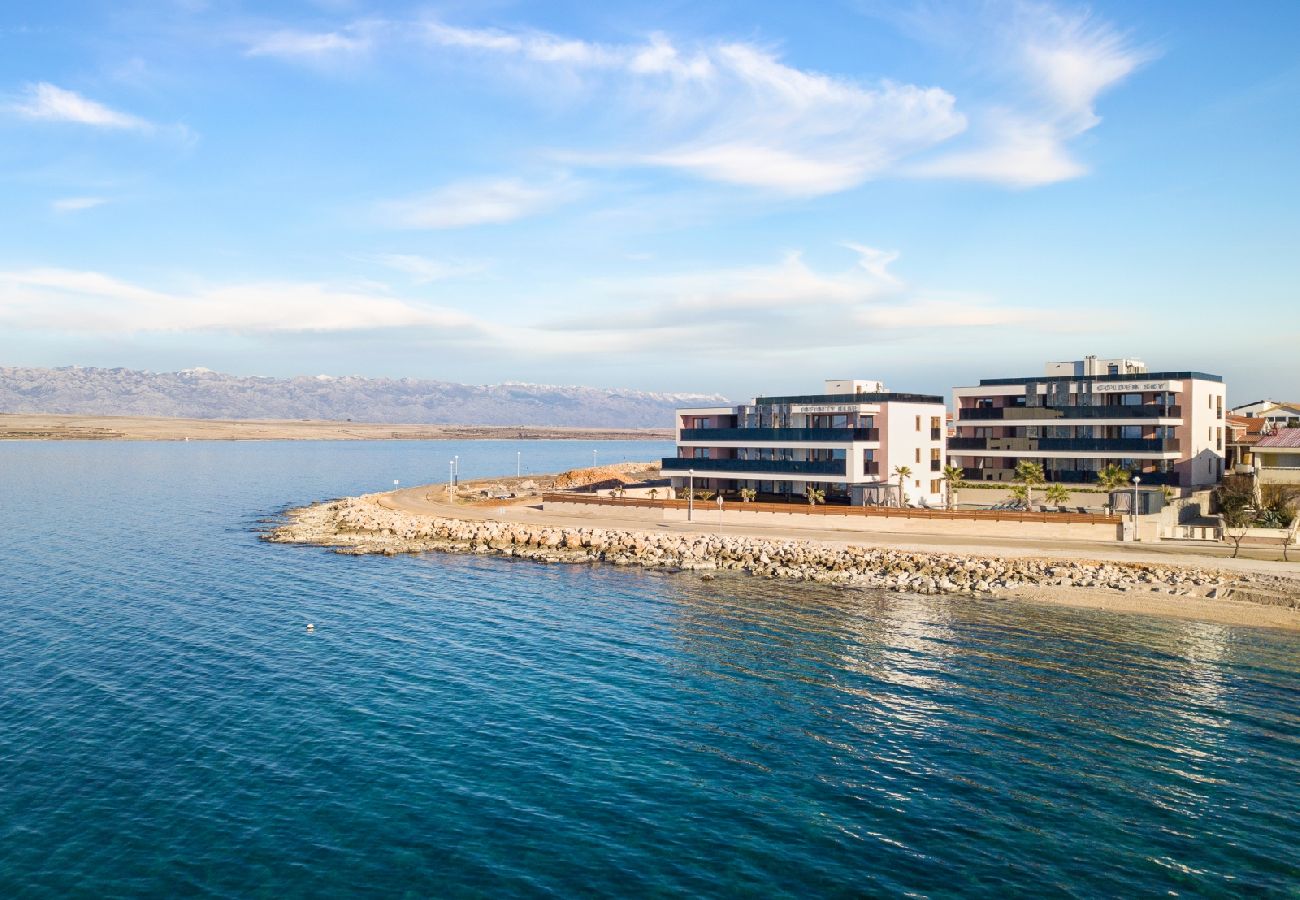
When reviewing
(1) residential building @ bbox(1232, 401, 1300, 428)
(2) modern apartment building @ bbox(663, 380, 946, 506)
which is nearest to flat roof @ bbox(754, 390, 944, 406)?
(2) modern apartment building @ bbox(663, 380, 946, 506)

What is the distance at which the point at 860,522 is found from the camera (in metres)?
76.1

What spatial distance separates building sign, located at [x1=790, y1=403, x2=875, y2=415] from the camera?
82312 mm

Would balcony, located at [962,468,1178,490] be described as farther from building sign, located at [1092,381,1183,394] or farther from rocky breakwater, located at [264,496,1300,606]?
rocky breakwater, located at [264,496,1300,606]

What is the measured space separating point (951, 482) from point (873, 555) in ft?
77.4

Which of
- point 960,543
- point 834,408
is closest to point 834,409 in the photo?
point 834,408

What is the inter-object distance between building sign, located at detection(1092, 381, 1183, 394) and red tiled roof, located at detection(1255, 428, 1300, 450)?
830 cm

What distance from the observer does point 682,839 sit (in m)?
25.2

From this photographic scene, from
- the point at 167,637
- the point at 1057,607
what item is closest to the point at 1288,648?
the point at 1057,607

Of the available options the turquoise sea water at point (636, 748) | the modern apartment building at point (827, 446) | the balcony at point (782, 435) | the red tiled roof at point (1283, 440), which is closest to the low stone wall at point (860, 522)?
the modern apartment building at point (827, 446)

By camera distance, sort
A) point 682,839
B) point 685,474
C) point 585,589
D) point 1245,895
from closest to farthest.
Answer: point 1245,895, point 682,839, point 585,589, point 685,474

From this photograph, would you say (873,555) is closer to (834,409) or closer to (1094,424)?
(834,409)

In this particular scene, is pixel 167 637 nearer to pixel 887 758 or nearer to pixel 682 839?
pixel 682 839

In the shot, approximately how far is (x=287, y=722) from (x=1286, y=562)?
6200 cm

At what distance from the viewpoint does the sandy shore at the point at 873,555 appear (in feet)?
175
